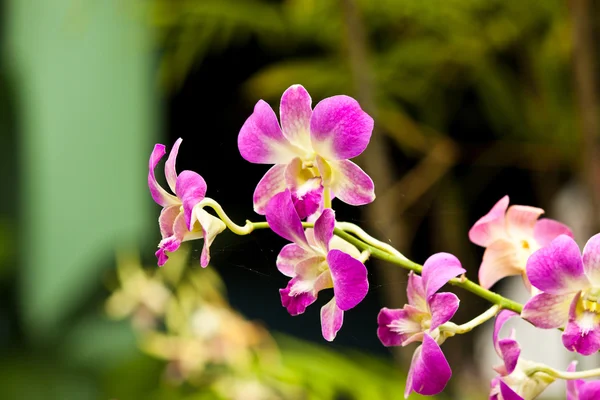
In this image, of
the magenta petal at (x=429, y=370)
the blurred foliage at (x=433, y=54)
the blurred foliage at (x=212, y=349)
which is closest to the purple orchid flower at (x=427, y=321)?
the magenta petal at (x=429, y=370)

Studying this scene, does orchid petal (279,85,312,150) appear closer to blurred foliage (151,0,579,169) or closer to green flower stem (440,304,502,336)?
green flower stem (440,304,502,336)

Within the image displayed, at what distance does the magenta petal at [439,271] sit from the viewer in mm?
184

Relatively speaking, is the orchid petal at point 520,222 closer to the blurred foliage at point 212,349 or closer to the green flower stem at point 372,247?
the green flower stem at point 372,247

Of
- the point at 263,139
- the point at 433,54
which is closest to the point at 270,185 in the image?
the point at 263,139

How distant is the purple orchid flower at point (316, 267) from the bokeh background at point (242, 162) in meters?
0.01

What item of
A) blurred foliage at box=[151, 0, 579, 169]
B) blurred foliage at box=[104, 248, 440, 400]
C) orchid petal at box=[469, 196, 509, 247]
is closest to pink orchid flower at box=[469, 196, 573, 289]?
orchid petal at box=[469, 196, 509, 247]

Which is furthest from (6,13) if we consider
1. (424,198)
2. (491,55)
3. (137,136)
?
(491,55)

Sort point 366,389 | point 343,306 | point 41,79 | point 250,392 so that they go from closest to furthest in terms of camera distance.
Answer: point 343,306 < point 250,392 < point 366,389 < point 41,79

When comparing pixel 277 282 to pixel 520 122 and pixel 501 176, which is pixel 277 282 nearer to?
pixel 520 122

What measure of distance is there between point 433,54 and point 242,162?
0.73 m

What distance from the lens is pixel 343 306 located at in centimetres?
18

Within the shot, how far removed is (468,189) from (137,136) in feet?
3.29

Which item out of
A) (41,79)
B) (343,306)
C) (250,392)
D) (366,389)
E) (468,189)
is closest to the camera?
(343,306)

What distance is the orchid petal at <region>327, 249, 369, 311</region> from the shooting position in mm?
174
